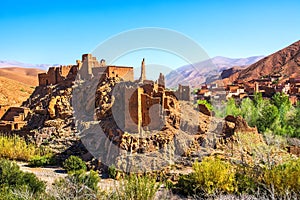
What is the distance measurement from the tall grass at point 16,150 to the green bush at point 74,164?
426 centimetres

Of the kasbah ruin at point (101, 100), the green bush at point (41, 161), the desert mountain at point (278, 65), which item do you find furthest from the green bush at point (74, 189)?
the desert mountain at point (278, 65)

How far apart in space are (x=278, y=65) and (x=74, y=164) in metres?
82.2

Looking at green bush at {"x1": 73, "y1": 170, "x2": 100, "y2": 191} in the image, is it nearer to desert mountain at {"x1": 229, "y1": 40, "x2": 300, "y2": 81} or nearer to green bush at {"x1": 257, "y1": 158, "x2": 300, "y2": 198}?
green bush at {"x1": 257, "y1": 158, "x2": 300, "y2": 198}

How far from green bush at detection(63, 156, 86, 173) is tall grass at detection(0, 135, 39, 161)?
4.26 meters

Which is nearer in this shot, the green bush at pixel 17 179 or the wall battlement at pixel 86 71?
the green bush at pixel 17 179

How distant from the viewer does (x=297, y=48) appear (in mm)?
93562

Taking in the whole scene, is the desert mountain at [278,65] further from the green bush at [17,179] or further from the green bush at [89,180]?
the green bush at [17,179]

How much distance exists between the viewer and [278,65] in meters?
89.7

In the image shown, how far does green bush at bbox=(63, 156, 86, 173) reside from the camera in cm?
1923

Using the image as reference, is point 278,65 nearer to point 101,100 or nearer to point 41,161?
point 101,100

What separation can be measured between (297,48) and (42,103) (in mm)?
85229

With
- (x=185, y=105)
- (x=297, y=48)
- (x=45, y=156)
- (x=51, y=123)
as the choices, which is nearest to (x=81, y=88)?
(x=51, y=123)

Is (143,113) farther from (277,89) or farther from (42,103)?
(277,89)

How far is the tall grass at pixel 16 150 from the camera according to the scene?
883 inches
